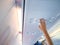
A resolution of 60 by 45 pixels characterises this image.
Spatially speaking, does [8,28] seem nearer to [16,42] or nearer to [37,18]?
[16,42]

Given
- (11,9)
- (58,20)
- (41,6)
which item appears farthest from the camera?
(11,9)

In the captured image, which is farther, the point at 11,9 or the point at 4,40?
the point at 4,40

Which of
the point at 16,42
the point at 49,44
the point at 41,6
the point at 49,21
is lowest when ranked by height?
the point at 16,42

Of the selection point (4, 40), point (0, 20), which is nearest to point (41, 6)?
point (0, 20)

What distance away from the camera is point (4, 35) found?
6.11ft

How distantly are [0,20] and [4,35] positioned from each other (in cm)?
22

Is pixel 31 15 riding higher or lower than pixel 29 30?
higher

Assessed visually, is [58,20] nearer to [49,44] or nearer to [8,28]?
[49,44]

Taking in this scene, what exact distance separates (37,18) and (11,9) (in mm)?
676

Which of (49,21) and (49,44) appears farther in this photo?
(49,21)

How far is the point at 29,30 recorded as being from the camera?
1.23 m

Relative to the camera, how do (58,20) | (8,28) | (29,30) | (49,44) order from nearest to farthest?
1. (49,44)
2. (58,20)
3. (29,30)
4. (8,28)

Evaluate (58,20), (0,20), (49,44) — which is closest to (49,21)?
(58,20)

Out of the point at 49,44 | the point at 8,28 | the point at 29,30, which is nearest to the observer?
the point at 49,44
